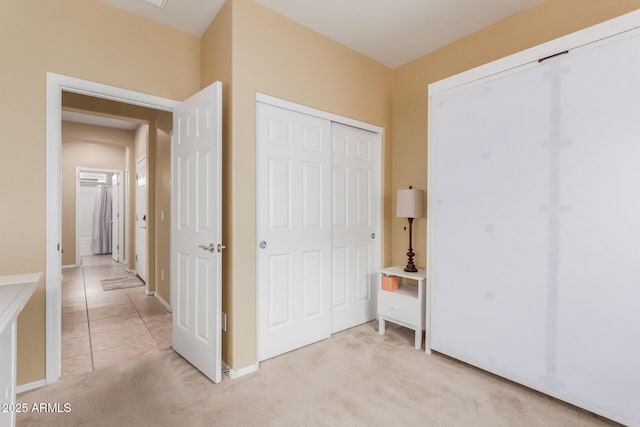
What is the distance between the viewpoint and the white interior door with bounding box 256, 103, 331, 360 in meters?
2.41

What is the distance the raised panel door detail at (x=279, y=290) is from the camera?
2455 mm

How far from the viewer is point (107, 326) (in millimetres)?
3115

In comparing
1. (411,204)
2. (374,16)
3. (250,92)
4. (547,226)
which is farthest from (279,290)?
(374,16)

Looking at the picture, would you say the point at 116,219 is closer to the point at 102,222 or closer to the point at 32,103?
the point at 102,222

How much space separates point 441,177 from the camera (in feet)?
7.91

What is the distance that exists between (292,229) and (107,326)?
7.26 ft

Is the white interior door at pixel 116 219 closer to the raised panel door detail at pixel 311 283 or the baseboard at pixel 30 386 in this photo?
the baseboard at pixel 30 386

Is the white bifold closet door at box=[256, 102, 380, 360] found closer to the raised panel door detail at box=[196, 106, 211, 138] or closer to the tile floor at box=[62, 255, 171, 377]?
the raised panel door detail at box=[196, 106, 211, 138]

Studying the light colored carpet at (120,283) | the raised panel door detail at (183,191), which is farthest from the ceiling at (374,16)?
the light colored carpet at (120,283)

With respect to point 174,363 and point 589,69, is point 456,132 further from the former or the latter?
point 174,363

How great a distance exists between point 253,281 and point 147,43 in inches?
80.7

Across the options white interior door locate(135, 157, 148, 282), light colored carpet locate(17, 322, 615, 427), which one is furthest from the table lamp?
white interior door locate(135, 157, 148, 282)

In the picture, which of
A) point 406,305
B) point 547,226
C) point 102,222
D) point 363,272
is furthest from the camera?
point 102,222

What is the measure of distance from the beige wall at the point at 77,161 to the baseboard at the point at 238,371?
5458 millimetres
